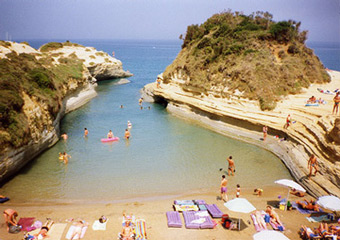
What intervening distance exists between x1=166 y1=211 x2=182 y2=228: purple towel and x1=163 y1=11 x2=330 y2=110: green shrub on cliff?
15.2m

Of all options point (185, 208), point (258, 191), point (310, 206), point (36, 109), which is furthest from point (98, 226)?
point (36, 109)

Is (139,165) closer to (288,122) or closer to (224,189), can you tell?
(224,189)

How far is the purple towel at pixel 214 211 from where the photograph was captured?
38.5 ft

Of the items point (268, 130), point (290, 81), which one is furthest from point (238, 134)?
point (290, 81)

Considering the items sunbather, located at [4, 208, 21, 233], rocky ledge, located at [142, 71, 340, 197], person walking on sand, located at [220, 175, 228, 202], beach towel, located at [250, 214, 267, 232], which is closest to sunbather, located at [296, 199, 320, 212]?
rocky ledge, located at [142, 71, 340, 197]

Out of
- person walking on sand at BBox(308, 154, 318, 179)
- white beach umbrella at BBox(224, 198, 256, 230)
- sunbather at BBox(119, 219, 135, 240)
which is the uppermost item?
person walking on sand at BBox(308, 154, 318, 179)

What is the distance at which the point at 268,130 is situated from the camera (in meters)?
21.4

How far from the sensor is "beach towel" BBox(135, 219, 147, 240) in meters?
10.4

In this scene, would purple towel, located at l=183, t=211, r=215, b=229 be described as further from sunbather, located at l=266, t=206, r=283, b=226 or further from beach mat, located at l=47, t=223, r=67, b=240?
beach mat, located at l=47, t=223, r=67, b=240

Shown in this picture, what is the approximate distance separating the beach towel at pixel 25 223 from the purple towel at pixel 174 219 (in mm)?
6349

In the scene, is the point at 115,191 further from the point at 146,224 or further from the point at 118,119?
the point at 118,119

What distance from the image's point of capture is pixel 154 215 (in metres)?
12.0

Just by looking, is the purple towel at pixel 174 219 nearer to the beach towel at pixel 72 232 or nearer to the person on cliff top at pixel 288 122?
the beach towel at pixel 72 232

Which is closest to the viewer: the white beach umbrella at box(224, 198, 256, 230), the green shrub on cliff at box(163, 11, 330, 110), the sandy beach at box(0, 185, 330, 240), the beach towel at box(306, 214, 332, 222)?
the white beach umbrella at box(224, 198, 256, 230)
